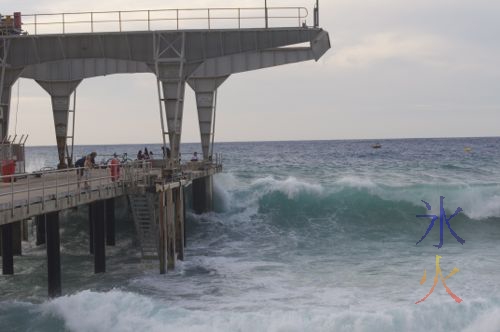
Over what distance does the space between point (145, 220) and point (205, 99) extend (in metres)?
14.0

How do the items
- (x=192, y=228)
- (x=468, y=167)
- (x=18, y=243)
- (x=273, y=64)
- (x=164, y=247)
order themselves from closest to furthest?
(x=164, y=247)
(x=18, y=243)
(x=273, y=64)
(x=192, y=228)
(x=468, y=167)

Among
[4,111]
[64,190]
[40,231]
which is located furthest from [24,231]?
[64,190]

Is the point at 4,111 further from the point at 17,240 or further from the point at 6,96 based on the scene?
the point at 17,240

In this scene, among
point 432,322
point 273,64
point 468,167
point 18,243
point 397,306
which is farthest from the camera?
point 468,167

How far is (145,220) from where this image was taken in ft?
91.2

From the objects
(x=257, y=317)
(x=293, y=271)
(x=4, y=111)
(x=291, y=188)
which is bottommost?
(x=293, y=271)

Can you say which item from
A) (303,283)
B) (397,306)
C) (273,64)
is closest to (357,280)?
(303,283)

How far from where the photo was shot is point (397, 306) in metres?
21.5

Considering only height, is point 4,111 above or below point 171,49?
below

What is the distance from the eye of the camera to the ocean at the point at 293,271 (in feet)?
66.0

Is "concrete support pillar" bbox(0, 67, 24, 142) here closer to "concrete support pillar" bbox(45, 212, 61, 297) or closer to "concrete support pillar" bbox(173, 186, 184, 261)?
"concrete support pillar" bbox(173, 186, 184, 261)

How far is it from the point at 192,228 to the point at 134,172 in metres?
12.8

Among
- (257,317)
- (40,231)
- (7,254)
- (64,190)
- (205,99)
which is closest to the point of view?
(257,317)

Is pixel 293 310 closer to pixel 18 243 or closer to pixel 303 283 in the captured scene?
pixel 303 283
